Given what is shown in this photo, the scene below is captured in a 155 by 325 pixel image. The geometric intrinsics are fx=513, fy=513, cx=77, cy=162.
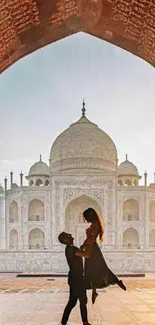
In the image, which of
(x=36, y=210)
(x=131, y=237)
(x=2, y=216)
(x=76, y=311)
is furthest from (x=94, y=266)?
(x=2, y=216)

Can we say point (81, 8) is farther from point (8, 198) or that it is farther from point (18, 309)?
point (8, 198)

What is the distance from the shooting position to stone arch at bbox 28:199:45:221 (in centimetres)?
2801

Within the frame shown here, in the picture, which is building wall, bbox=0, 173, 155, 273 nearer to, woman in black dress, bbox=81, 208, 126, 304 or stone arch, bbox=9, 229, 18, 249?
stone arch, bbox=9, 229, 18, 249

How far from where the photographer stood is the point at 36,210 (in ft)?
92.3

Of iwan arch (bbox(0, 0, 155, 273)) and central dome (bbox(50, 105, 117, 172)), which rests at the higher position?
central dome (bbox(50, 105, 117, 172))

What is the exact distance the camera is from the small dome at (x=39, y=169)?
30.5m

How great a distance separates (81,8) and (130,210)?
2460 cm

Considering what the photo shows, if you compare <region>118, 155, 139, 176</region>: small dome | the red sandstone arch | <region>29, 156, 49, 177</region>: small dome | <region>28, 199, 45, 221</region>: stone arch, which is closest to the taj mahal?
<region>28, 199, 45, 221</region>: stone arch

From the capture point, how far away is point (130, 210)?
92.5ft

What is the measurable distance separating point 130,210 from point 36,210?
5163mm

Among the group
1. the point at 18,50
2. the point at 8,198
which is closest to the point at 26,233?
the point at 8,198

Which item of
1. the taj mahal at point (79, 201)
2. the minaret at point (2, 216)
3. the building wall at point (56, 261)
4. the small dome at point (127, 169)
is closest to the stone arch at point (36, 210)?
the taj mahal at point (79, 201)

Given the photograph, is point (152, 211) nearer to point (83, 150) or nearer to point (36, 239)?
point (83, 150)

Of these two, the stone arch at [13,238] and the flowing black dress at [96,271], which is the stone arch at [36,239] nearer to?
the stone arch at [13,238]
